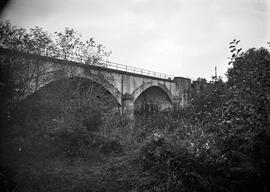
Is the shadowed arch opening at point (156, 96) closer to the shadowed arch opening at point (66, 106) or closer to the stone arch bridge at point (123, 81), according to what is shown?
the stone arch bridge at point (123, 81)

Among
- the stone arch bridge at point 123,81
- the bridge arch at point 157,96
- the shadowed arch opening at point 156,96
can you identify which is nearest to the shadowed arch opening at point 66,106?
the stone arch bridge at point 123,81

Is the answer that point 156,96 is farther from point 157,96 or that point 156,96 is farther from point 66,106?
point 66,106

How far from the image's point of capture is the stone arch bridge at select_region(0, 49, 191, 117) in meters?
7.98

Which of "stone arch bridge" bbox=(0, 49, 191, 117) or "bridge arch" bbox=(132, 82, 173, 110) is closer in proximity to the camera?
"stone arch bridge" bbox=(0, 49, 191, 117)

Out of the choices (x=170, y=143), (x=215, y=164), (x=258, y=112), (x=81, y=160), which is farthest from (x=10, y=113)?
(x=258, y=112)

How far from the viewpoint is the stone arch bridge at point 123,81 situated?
26.2 feet

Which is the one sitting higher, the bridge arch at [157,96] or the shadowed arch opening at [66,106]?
the bridge arch at [157,96]

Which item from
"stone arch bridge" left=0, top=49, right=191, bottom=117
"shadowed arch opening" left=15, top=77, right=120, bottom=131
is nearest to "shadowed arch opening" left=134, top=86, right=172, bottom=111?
"stone arch bridge" left=0, top=49, right=191, bottom=117

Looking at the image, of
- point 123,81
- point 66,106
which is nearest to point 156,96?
point 123,81

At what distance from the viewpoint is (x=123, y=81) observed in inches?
878

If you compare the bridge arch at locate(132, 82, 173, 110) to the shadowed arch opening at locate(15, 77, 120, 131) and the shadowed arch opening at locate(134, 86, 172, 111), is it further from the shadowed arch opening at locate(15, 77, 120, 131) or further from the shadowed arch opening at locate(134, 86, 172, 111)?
the shadowed arch opening at locate(15, 77, 120, 131)

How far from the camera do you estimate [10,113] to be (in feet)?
21.3

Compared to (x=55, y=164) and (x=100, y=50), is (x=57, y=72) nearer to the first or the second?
(x=100, y=50)

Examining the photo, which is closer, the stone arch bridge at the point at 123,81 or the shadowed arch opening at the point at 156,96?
the stone arch bridge at the point at 123,81
